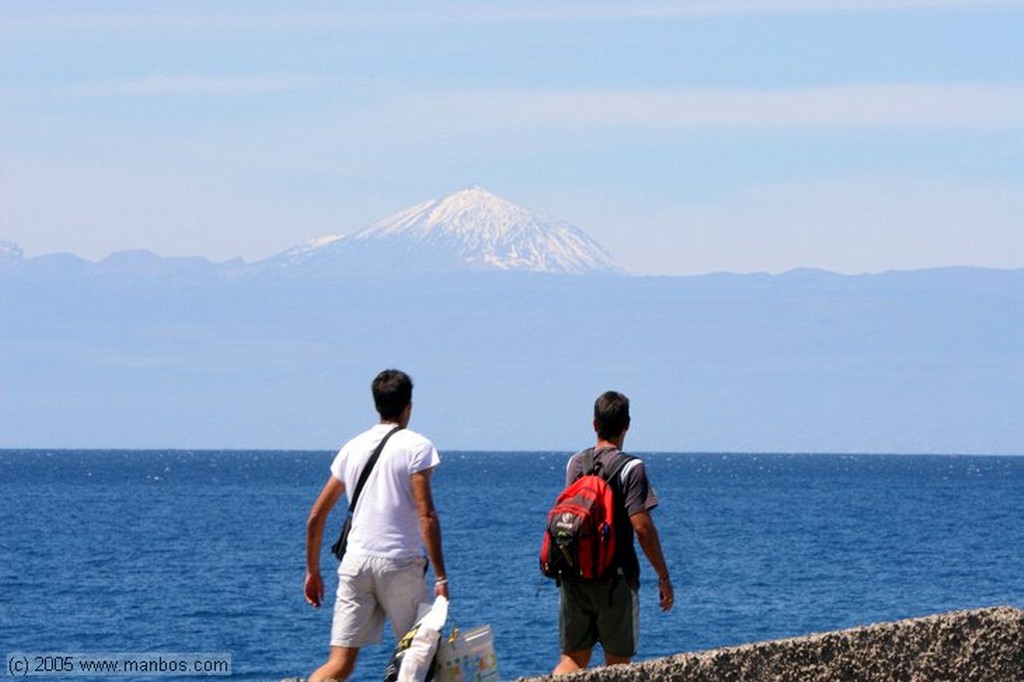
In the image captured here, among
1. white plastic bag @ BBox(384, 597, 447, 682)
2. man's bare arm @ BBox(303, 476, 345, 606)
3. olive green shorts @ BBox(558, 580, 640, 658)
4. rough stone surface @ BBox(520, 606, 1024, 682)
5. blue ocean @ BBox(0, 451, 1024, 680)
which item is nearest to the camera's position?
rough stone surface @ BBox(520, 606, 1024, 682)

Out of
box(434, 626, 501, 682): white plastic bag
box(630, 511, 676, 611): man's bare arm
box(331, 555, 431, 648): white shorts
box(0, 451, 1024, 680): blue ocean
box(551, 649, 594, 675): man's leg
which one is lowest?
box(0, 451, 1024, 680): blue ocean

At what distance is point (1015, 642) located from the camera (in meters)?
6.71

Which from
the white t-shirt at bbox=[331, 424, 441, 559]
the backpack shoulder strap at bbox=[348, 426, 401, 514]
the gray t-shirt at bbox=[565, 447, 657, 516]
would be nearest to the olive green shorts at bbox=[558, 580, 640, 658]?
the gray t-shirt at bbox=[565, 447, 657, 516]

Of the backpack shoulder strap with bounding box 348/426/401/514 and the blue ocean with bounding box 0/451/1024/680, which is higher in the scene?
the backpack shoulder strap with bounding box 348/426/401/514

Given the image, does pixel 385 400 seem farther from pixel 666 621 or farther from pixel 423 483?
pixel 666 621

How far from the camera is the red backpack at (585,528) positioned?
24.5ft

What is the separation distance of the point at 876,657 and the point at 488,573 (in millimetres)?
46321

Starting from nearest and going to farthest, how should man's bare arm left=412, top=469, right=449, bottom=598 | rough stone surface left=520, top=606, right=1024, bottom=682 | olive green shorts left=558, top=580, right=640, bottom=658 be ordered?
1. rough stone surface left=520, top=606, right=1024, bottom=682
2. man's bare arm left=412, top=469, right=449, bottom=598
3. olive green shorts left=558, top=580, right=640, bottom=658

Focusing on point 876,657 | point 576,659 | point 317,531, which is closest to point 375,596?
point 317,531

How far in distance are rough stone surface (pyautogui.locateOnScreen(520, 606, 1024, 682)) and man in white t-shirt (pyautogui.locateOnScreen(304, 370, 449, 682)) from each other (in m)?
1.01

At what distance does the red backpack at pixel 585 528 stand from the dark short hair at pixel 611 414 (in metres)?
0.13

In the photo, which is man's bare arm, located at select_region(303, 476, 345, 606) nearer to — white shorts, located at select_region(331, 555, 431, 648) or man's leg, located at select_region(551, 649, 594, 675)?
white shorts, located at select_region(331, 555, 431, 648)

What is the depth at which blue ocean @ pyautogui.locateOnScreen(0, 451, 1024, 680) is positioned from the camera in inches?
1479

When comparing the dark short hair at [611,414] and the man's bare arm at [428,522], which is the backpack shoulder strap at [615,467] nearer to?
the dark short hair at [611,414]
